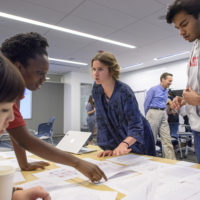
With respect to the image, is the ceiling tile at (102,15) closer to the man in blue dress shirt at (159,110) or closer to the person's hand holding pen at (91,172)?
the man in blue dress shirt at (159,110)

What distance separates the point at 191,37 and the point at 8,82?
1004 millimetres

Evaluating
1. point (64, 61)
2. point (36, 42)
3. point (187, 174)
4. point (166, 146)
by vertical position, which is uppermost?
point (64, 61)

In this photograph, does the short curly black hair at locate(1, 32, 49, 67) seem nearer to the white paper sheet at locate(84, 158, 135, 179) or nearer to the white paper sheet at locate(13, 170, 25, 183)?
the white paper sheet at locate(13, 170, 25, 183)

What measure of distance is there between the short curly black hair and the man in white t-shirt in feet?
2.42

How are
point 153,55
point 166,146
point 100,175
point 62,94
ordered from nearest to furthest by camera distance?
1. point 100,175
2. point 166,146
3. point 153,55
4. point 62,94

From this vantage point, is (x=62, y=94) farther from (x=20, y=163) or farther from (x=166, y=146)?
(x=20, y=163)

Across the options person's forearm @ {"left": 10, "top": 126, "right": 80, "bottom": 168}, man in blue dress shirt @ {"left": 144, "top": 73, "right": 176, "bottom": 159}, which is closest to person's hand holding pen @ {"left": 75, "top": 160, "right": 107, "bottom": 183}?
person's forearm @ {"left": 10, "top": 126, "right": 80, "bottom": 168}

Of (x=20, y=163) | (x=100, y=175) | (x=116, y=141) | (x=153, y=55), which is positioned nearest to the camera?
(x=100, y=175)

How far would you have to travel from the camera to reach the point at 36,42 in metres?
0.94

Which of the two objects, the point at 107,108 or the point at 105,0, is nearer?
the point at 107,108

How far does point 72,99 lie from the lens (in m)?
7.38

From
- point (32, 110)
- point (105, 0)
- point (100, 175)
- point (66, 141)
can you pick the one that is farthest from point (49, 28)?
point (32, 110)

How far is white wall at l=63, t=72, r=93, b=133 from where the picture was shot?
7.33 m

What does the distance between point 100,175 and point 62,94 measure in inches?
287
